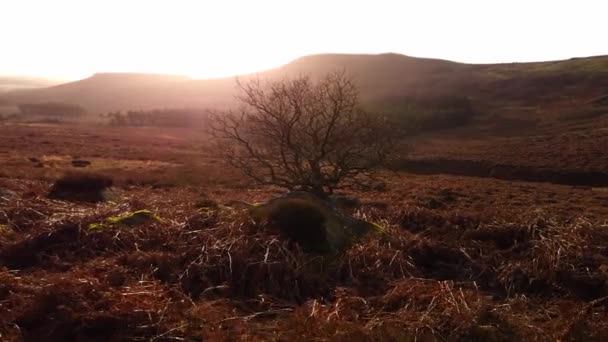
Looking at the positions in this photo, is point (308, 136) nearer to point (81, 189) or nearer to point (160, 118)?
point (81, 189)

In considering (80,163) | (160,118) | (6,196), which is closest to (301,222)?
(6,196)

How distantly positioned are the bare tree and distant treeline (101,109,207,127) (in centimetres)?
8593

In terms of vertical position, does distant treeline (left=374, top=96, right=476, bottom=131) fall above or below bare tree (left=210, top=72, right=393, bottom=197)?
below

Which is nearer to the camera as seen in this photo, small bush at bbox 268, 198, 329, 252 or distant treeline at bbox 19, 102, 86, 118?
small bush at bbox 268, 198, 329, 252

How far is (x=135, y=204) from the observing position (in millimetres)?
13180

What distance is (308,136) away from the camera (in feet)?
63.2

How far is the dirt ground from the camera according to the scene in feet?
23.3

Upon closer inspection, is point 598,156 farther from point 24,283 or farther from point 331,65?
point 331,65

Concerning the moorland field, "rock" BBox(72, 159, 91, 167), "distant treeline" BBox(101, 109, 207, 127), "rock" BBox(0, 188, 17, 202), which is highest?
"rock" BBox(0, 188, 17, 202)

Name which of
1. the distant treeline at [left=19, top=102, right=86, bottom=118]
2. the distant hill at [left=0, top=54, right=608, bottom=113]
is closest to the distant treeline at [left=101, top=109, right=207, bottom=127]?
the distant hill at [left=0, top=54, right=608, bottom=113]

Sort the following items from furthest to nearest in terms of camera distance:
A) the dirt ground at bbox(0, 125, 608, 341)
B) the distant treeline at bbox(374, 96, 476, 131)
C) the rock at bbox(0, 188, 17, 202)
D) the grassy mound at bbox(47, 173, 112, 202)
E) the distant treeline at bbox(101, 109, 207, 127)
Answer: the distant treeline at bbox(101, 109, 207, 127) < the distant treeline at bbox(374, 96, 476, 131) < the grassy mound at bbox(47, 173, 112, 202) < the rock at bbox(0, 188, 17, 202) < the dirt ground at bbox(0, 125, 608, 341)

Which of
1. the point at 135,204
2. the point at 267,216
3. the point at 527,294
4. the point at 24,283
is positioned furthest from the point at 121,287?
the point at 527,294

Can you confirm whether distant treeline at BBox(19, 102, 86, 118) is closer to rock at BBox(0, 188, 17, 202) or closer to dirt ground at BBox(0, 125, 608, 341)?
rock at BBox(0, 188, 17, 202)

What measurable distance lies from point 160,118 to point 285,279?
4059 inches
